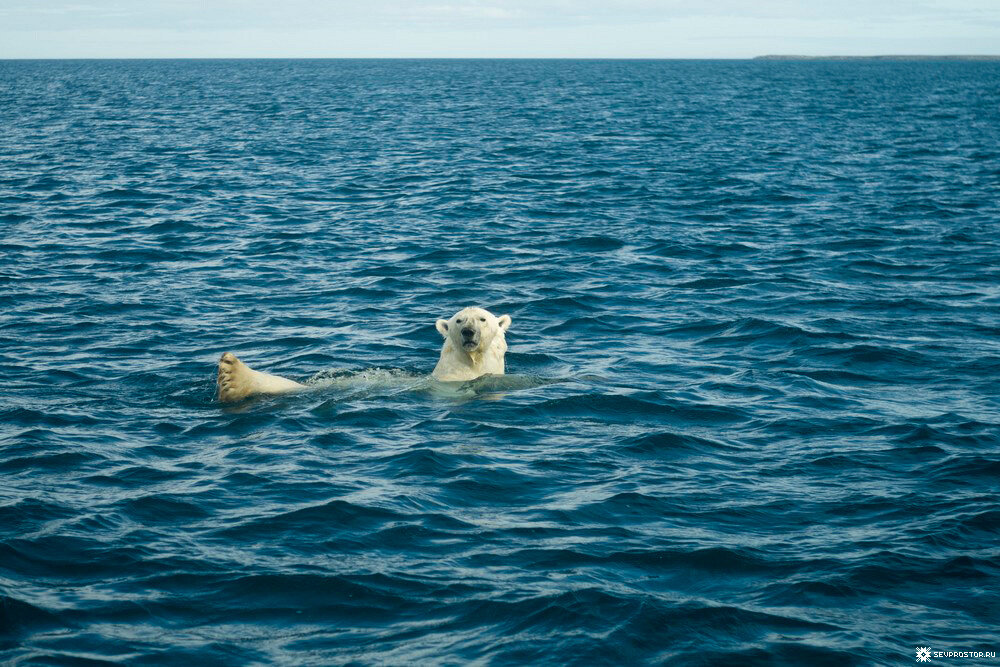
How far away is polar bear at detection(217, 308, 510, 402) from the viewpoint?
11.1 meters

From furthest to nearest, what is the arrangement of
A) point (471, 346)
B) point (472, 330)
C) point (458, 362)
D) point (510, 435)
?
point (458, 362), point (471, 346), point (472, 330), point (510, 435)

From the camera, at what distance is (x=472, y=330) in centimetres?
1173

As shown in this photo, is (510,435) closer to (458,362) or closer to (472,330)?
(472,330)

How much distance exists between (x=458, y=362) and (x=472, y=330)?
570 mm

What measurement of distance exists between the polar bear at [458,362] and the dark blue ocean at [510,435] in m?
0.27

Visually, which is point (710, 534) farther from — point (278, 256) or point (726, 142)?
point (726, 142)

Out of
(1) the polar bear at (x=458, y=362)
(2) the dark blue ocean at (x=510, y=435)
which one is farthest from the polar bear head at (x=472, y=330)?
(2) the dark blue ocean at (x=510, y=435)

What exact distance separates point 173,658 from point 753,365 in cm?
857

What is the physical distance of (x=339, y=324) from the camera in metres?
15.2

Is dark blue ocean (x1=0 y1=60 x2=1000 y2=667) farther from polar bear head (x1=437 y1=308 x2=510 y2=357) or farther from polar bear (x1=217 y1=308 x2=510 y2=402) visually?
polar bear head (x1=437 y1=308 x2=510 y2=357)

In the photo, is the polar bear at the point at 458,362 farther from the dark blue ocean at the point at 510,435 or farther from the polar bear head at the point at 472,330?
the dark blue ocean at the point at 510,435

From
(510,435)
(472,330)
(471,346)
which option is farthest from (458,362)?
(510,435)

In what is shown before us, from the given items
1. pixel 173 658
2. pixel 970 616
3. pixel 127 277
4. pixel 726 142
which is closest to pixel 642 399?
pixel 970 616

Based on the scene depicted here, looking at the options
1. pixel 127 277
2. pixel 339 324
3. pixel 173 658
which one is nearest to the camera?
pixel 173 658
